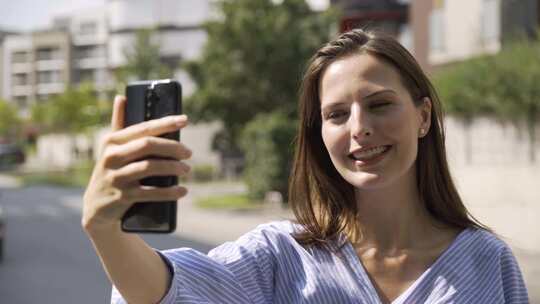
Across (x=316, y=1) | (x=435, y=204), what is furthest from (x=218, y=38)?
(x=435, y=204)

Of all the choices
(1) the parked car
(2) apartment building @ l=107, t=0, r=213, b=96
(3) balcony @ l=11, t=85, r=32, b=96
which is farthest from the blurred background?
(3) balcony @ l=11, t=85, r=32, b=96

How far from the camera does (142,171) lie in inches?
45.6

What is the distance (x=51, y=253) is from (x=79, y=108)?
1472 inches

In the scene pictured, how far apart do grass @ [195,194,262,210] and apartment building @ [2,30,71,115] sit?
64.8 metres

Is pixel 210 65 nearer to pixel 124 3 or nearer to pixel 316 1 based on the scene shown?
pixel 316 1

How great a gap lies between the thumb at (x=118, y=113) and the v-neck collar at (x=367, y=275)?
2.82 ft

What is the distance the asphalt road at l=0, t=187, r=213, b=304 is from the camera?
29.2ft

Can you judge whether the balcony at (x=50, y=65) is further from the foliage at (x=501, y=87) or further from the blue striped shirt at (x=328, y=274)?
the blue striped shirt at (x=328, y=274)

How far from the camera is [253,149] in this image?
67.7ft

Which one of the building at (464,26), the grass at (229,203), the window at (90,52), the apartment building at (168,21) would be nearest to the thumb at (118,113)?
the building at (464,26)

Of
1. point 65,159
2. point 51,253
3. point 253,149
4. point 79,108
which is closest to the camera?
point 51,253

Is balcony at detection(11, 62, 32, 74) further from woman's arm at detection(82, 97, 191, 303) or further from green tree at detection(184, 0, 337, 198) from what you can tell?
woman's arm at detection(82, 97, 191, 303)

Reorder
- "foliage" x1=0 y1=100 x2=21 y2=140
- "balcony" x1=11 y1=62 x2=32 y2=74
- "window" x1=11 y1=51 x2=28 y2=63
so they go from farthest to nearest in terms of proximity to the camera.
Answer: "window" x1=11 y1=51 x2=28 y2=63
"balcony" x1=11 y1=62 x2=32 y2=74
"foliage" x1=0 y1=100 x2=21 y2=140

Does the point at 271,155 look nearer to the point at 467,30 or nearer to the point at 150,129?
the point at 467,30
